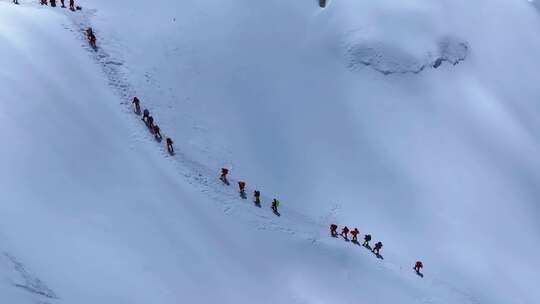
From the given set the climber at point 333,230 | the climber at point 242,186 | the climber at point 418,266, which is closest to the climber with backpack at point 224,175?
the climber at point 242,186

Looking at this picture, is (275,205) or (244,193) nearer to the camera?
(275,205)

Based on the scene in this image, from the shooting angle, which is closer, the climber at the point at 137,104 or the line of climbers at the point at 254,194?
the line of climbers at the point at 254,194

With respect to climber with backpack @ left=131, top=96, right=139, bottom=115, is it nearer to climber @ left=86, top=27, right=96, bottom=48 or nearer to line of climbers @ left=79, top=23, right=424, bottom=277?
line of climbers @ left=79, top=23, right=424, bottom=277

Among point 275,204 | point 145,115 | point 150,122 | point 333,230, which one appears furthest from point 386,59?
point 145,115

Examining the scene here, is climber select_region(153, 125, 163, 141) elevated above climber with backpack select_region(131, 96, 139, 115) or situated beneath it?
situated beneath

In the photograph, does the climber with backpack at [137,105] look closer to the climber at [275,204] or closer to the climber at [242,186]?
the climber at [242,186]

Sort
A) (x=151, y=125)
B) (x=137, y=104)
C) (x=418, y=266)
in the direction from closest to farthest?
(x=418, y=266)
(x=151, y=125)
(x=137, y=104)

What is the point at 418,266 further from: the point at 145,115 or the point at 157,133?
the point at 145,115

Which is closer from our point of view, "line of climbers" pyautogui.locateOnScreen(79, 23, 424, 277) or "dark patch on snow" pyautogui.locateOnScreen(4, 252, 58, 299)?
"dark patch on snow" pyautogui.locateOnScreen(4, 252, 58, 299)

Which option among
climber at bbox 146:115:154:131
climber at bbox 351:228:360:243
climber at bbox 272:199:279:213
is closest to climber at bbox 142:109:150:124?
climber at bbox 146:115:154:131

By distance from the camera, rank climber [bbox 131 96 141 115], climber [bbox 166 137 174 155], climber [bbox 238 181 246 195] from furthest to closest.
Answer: climber [bbox 131 96 141 115], climber [bbox 238 181 246 195], climber [bbox 166 137 174 155]
